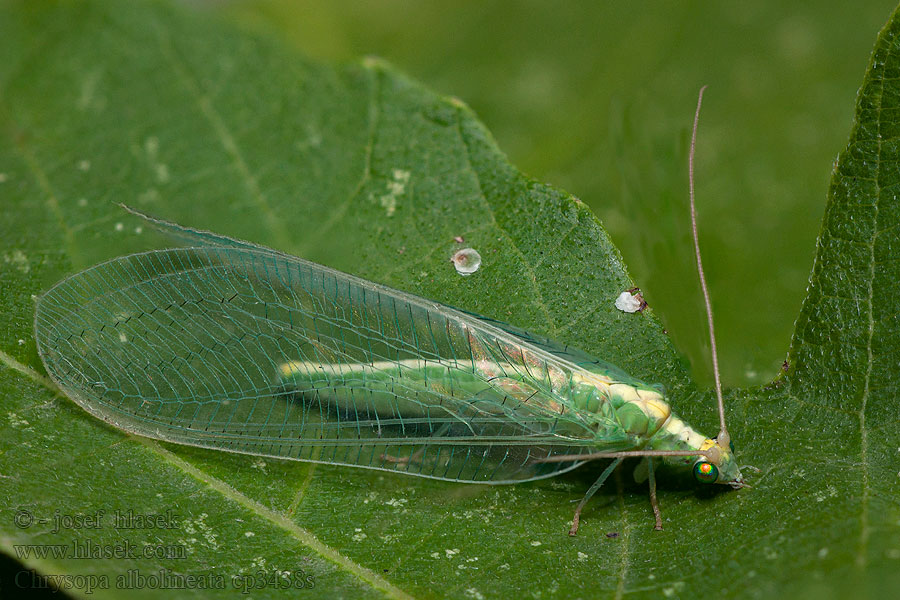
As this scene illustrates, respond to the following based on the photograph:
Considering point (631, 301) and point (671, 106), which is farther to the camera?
point (671, 106)

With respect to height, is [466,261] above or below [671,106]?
below

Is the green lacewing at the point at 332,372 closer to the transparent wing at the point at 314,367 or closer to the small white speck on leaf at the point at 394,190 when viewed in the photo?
the transparent wing at the point at 314,367

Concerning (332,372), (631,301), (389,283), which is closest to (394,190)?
(389,283)

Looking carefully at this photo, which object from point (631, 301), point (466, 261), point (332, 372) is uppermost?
point (466, 261)

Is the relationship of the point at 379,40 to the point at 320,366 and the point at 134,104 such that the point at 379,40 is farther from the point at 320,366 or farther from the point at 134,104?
the point at 320,366

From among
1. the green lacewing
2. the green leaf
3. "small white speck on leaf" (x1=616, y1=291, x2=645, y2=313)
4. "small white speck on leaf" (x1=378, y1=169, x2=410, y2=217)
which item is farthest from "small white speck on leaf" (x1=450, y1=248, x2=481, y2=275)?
"small white speck on leaf" (x1=616, y1=291, x2=645, y2=313)

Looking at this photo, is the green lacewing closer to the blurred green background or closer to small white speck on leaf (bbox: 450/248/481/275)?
small white speck on leaf (bbox: 450/248/481/275)

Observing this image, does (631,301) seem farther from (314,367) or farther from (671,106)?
(671,106)
